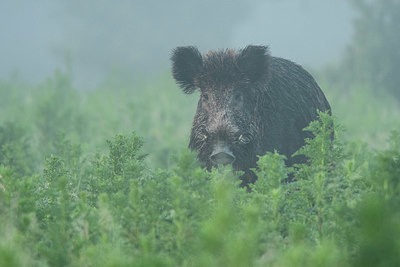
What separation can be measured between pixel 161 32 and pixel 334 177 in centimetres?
5687

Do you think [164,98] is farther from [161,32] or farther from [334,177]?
[161,32]

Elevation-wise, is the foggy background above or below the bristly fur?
above

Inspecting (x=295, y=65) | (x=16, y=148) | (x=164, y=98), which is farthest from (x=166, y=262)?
(x=164, y=98)

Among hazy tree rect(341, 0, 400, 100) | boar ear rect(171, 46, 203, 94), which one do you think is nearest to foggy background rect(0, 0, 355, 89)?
hazy tree rect(341, 0, 400, 100)

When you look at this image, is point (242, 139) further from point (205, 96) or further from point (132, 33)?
point (132, 33)

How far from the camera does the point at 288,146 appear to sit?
21.6 feet

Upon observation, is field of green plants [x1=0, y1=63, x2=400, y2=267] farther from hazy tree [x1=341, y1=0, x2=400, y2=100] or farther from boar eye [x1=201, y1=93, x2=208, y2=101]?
hazy tree [x1=341, y1=0, x2=400, y2=100]

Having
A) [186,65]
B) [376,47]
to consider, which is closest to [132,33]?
[376,47]

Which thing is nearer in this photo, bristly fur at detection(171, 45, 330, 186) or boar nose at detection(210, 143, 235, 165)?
boar nose at detection(210, 143, 235, 165)

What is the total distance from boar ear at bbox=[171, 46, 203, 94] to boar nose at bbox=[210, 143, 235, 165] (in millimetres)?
1335

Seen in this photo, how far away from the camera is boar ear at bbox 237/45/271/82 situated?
21.8 feet

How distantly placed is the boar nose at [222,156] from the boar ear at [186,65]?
1335 mm

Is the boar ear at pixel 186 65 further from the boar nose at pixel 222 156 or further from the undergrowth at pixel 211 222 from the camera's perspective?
the undergrowth at pixel 211 222

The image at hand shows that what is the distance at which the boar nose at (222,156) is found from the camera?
5875mm
